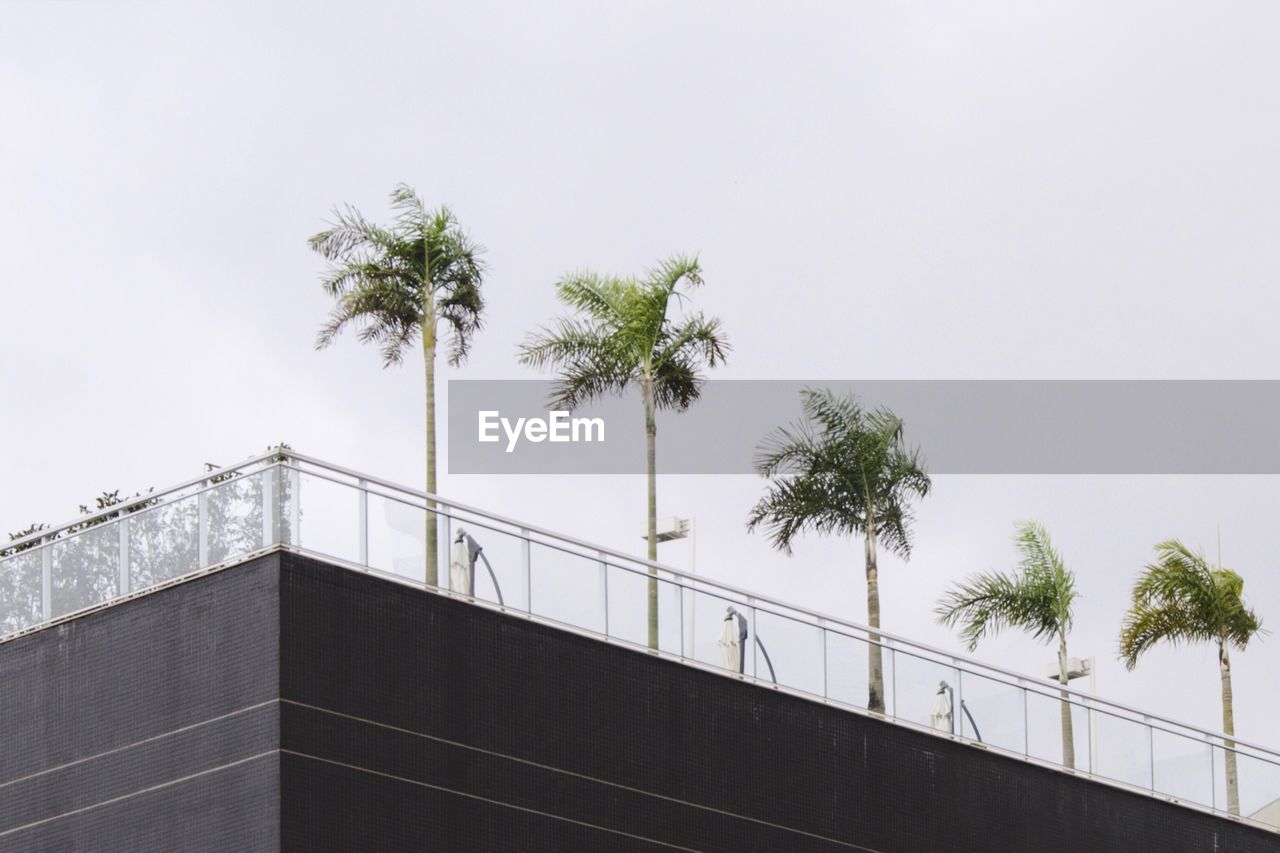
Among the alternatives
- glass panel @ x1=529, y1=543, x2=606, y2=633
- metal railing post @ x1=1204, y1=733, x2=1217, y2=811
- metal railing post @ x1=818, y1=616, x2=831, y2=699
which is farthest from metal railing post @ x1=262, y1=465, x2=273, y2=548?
metal railing post @ x1=1204, y1=733, x2=1217, y2=811

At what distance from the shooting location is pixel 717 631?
2623cm

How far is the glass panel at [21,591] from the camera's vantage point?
23.9 m

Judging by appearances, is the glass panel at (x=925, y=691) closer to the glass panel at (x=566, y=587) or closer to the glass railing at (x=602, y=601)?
the glass railing at (x=602, y=601)

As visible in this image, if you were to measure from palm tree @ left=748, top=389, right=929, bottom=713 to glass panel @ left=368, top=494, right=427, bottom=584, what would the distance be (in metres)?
18.3

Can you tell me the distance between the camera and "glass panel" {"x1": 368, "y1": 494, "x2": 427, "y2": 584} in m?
22.8

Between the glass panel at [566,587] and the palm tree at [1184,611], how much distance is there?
2341cm

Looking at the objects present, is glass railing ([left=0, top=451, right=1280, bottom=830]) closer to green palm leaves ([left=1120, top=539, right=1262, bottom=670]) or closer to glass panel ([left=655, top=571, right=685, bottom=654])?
glass panel ([left=655, top=571, right=685, bottom=654])

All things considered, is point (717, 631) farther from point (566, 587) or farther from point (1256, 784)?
point (1256, 784)

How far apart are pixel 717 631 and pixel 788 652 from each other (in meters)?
1.08

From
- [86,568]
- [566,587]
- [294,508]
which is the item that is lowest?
[566,587]

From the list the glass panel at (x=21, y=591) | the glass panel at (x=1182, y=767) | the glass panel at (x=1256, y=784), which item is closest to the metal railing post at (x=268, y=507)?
the glass panel at (x=21, y=591)

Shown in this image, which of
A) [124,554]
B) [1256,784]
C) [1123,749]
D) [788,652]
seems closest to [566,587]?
[788,652]

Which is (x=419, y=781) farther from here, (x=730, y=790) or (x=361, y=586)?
(x=730, y=790)
